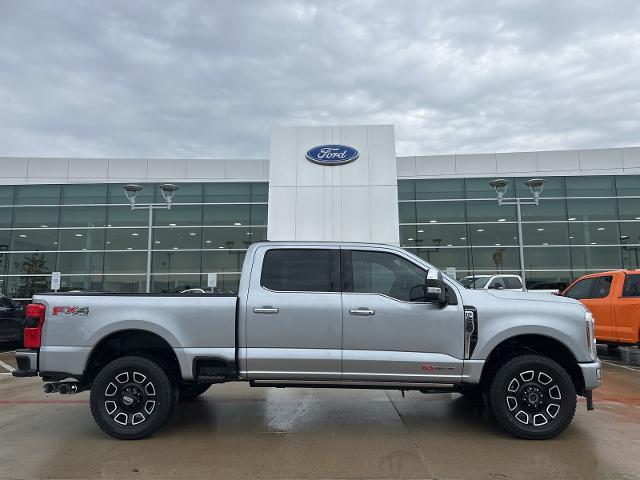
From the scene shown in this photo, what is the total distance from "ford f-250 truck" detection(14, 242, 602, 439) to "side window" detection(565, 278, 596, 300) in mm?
7002

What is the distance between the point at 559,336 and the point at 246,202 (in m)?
23.3

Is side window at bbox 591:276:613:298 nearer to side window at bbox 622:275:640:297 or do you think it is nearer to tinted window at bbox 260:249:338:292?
side window at bbox 622:275:640:297

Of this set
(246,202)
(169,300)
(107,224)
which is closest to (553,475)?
(169,300)

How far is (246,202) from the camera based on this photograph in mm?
27453

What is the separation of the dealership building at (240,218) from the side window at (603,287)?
14.0 meters

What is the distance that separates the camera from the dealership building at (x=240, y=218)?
26.2m

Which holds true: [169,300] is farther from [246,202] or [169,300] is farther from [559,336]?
[246,202]

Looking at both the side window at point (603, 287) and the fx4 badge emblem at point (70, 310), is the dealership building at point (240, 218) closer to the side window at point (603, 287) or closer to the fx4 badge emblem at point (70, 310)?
the side window at point (603, 287)

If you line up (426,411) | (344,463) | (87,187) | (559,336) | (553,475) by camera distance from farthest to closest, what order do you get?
(87,187) < (426,411) < (559,336) < (344,463) < (553,475)

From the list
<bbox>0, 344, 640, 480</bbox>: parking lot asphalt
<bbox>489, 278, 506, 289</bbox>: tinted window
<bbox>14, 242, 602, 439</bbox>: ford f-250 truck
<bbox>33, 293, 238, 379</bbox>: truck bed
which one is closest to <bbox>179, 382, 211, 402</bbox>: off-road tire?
<bbox>0, 344, 640, 480</bbox>: parking lot asphalt

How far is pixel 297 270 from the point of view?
562 centimetres

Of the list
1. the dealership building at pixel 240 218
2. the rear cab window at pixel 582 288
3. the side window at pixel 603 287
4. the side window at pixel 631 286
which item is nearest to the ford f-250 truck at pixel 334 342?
the side window at pixel 631 286

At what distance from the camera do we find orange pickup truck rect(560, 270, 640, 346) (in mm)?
10234

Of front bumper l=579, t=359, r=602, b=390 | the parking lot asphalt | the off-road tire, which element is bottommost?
the parking lot asphalt
